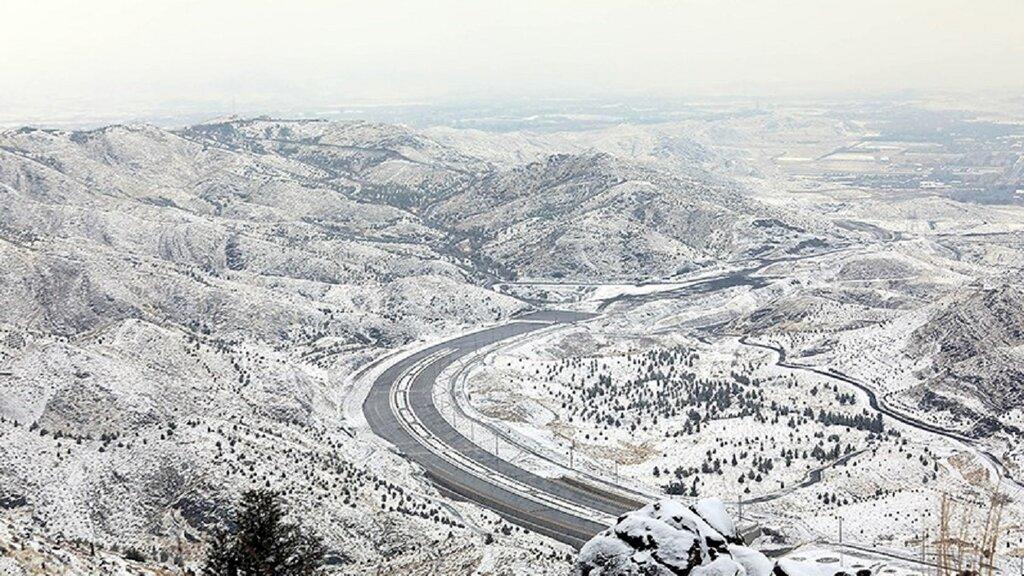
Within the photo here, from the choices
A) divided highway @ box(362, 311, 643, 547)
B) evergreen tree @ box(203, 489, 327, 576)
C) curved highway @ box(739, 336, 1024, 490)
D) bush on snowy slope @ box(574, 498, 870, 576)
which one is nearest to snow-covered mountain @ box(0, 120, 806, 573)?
divided highway @ box(362, 311, 643, 547)

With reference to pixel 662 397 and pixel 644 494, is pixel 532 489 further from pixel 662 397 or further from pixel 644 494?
pixel 662 397

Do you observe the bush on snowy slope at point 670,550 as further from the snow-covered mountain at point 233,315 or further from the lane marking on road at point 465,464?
the lane marking on road at point 465,464

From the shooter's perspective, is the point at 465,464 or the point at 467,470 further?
the point at 465,464

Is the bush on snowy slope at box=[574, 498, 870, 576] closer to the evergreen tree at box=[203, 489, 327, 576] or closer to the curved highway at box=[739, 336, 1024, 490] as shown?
the evergreen tree at box=[203, 489, 327, 576]

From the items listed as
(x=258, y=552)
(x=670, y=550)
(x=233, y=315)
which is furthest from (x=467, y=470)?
(x=670, y=550)

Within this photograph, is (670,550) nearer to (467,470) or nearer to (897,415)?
(467,470)

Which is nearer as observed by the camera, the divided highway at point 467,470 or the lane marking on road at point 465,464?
the divided highway at point 467,470

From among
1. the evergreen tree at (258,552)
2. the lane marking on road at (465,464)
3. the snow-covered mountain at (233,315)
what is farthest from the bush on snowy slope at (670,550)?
the lane marking on road at (465,464)
